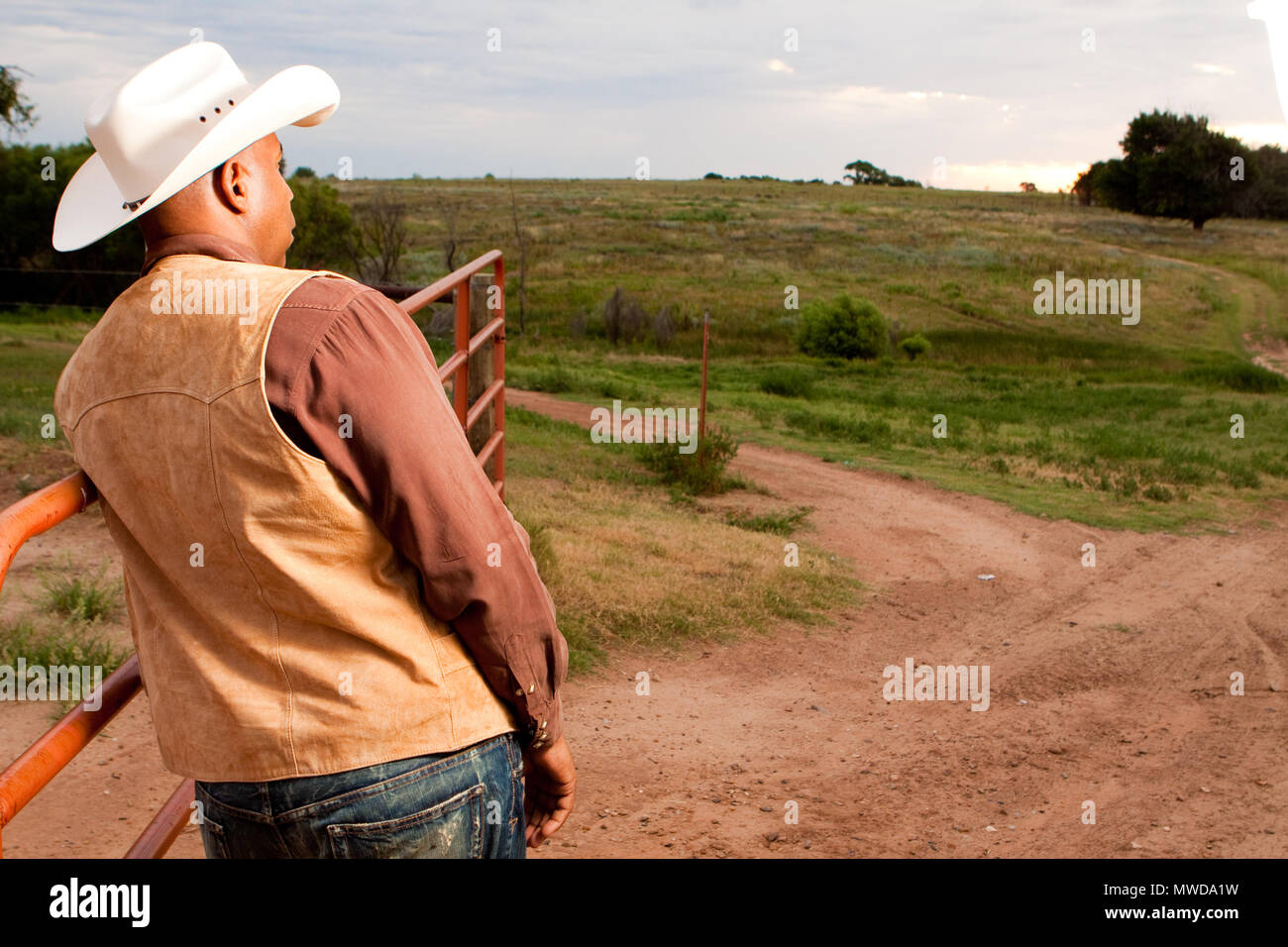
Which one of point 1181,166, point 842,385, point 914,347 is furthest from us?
point 1181,166

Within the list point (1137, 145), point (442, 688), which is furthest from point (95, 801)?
point (1137, 145)

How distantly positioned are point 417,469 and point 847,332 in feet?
69.4

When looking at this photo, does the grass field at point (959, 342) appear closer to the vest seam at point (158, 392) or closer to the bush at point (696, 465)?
the bush at point (696, 465)

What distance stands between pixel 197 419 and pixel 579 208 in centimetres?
5986

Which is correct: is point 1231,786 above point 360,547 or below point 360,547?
below

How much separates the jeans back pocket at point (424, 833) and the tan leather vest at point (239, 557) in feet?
0.29

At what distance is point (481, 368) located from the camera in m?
4.76

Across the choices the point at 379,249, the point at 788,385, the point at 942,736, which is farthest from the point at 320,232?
the point at 942,736

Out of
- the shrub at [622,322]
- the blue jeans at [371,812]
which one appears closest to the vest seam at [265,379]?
the blue jeans at [371,812]

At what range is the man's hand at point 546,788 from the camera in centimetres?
190

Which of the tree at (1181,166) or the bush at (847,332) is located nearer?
the bush at (847,332)

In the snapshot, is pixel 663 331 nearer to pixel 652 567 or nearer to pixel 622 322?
pixel 622 322

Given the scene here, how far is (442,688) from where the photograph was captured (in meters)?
1.66

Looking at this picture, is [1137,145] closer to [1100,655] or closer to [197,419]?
[1100,655]
